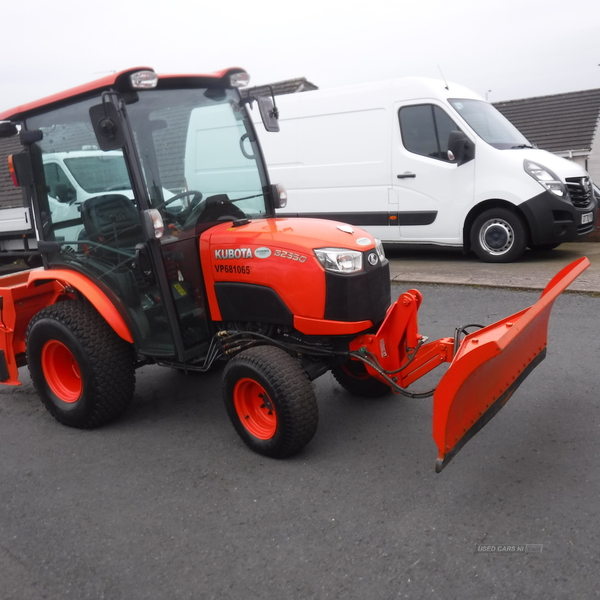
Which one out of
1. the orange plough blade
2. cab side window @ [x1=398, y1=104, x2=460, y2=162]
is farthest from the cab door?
the orange plough blade

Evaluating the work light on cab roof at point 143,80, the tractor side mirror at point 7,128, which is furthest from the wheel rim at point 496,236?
the tractor side mirror at point 7,128

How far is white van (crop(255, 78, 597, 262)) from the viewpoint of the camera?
27.4ft

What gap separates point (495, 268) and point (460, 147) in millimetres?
1642

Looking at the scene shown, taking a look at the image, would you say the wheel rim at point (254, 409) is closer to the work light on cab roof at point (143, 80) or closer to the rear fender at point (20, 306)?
the rear fender at point (20, 306)

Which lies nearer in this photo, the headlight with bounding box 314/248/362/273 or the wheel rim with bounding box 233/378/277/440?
the headlight with bounding box 314/248/362/273

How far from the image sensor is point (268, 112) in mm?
4438

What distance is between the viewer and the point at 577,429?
12.6 ft

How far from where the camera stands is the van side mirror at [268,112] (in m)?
4.40

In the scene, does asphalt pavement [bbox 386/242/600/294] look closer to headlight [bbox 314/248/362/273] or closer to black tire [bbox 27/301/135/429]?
headlight [bbox 314/248/362/273]

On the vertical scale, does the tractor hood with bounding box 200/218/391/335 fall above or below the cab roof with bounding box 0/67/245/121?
below

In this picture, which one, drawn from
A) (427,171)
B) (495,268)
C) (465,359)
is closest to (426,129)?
(427,171)

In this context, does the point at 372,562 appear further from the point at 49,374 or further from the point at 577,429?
the point at 49,374

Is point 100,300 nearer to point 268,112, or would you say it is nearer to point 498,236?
point 268,112

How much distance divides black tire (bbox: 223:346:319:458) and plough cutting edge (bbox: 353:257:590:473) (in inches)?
17.4
